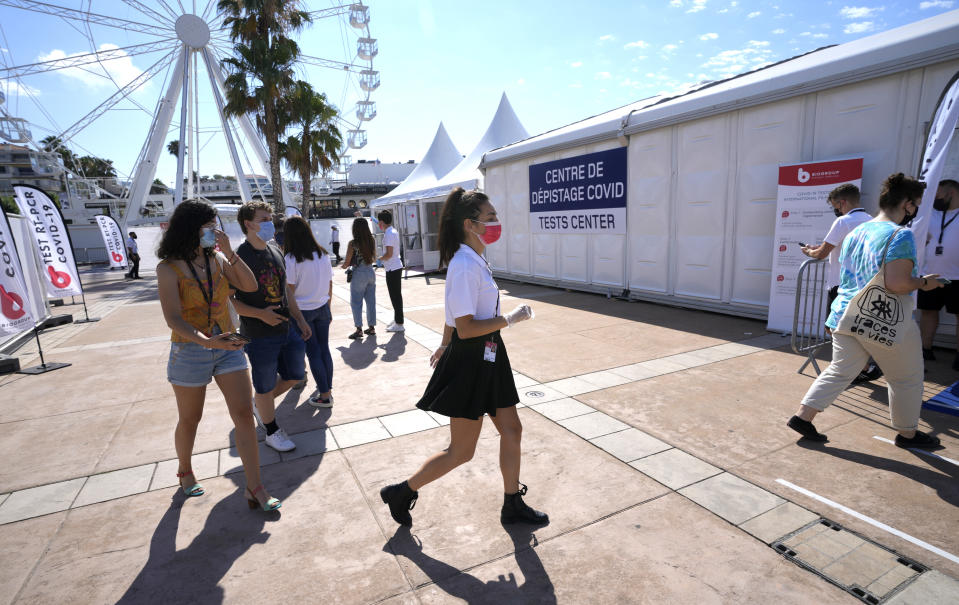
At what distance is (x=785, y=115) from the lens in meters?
6.14

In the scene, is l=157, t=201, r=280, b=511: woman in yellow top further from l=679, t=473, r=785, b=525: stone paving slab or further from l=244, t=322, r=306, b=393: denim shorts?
l=679, t=473, r=785, b=525: stone paving slab

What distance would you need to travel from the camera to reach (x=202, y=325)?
265cm

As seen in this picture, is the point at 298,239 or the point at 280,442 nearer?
the point at 280,442

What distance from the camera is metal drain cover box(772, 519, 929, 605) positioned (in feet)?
6.61

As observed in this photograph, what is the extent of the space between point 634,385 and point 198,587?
3.78 m

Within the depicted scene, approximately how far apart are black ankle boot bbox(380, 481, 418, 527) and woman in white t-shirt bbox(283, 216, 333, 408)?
203cm

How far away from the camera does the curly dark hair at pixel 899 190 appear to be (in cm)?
298

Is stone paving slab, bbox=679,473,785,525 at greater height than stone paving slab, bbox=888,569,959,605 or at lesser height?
lesser

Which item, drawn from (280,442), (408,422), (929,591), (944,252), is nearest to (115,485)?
(280,442)

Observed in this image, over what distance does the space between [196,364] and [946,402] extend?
5569 millimetres

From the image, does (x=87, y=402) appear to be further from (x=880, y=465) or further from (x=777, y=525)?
(x=880, y=465)

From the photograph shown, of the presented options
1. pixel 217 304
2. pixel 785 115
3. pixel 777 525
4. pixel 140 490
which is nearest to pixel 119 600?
pixel 140 490

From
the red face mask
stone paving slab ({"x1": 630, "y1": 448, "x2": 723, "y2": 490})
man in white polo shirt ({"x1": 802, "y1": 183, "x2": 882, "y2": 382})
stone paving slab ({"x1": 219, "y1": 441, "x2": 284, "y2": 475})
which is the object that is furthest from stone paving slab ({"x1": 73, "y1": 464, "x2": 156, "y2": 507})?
man in white polo shirt ({"x1": 802, "y1": 183, "x2": 882, "y2": 382})

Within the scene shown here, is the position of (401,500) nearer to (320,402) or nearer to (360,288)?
(320,402)
